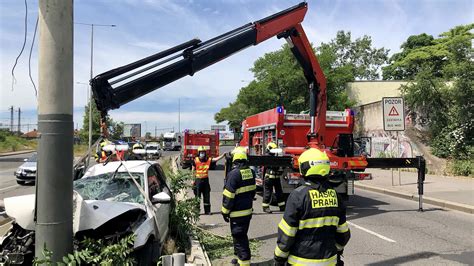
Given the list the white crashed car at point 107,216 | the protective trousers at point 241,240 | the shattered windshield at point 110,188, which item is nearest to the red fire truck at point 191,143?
the shattered windshield at point 110,188

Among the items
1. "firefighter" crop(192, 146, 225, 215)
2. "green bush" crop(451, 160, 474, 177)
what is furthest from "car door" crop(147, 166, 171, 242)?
"green bush" crop(451, 160, 474, 177)

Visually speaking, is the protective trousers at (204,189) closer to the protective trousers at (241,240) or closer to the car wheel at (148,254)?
the protective trousers at (241,240)

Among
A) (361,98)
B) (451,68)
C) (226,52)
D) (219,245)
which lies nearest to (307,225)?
(219,245)

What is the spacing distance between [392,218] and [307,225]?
7.46 meters

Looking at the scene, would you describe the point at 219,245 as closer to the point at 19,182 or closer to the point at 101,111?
the point at 101,111

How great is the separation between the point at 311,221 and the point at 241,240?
2468 mm

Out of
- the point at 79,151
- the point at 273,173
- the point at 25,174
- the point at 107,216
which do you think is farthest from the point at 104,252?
the point at 79,151

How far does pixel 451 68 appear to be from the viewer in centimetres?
1977

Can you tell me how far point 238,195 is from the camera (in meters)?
6.04

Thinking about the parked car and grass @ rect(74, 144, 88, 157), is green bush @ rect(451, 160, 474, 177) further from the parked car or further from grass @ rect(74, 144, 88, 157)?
grass @ rect(74, 144, 88, 157)

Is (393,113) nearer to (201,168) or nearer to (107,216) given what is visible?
(201,168)

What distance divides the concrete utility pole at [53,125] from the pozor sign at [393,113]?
1318 centimetres

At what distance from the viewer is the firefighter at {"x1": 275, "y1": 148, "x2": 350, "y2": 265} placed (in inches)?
140

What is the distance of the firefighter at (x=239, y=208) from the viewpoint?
5.82 m
